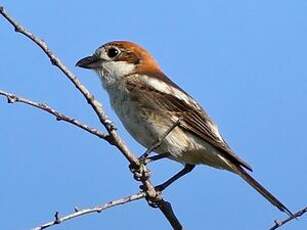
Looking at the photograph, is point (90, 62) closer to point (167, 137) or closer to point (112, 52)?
point (112, 52)

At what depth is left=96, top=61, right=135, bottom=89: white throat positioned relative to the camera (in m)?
6.00

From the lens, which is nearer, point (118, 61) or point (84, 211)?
point (84, 211)

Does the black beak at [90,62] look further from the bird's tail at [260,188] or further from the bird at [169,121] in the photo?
the bird's tail at [260,188]

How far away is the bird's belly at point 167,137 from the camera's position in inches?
216

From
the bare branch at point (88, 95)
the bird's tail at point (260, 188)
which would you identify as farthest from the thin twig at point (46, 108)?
the bird's tail at point (260, 188)

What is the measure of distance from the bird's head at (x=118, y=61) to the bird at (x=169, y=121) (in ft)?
0.09

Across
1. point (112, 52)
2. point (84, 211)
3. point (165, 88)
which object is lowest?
point (84, 211)

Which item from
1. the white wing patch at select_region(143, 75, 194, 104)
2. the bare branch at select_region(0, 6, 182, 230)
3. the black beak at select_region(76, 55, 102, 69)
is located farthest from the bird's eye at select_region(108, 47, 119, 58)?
the bare branch at select_region(0, 6, 182, 230)

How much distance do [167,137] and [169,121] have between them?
17 cm

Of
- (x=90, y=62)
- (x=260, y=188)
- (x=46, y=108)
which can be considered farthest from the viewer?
(x=90, y=62)

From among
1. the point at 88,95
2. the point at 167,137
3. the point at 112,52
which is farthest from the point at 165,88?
the point at 88,95

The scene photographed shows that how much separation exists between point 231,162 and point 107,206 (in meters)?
1.99

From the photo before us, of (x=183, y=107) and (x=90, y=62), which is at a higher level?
(x=90, y=62)

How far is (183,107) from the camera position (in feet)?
18.9
